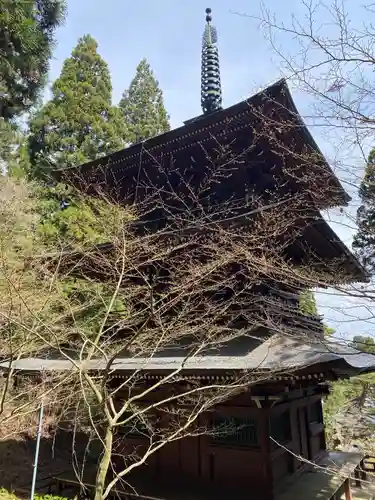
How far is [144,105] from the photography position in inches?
955

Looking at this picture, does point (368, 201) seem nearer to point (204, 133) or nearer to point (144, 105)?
point (204, 133)

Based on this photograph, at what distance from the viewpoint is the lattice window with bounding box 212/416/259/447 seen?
21.1ft

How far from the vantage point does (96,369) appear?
6066 mm

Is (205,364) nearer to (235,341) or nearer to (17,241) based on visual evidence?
(235,341)

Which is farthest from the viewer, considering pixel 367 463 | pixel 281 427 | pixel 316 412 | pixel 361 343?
pixel 367 463

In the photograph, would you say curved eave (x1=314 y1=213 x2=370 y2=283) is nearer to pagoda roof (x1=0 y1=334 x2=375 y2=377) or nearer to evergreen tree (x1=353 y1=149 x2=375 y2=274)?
pagoda roof (x1=0 y1=334 x2=375 y2=377)

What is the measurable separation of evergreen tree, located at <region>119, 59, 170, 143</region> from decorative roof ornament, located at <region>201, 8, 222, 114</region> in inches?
440

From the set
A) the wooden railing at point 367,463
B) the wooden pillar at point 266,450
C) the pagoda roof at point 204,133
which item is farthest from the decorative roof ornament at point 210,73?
the wooden railing at point 367,463

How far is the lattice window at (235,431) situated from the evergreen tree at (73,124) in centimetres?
1266

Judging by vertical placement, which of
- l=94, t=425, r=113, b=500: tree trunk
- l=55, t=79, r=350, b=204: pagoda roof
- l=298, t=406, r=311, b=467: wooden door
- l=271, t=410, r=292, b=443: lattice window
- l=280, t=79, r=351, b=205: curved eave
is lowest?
l=298, t=406, r=311, b=467: wooden door

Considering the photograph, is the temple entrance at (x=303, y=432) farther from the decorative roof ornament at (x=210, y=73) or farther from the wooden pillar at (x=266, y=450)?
the decorative roof ornament at (x=210, y=73)

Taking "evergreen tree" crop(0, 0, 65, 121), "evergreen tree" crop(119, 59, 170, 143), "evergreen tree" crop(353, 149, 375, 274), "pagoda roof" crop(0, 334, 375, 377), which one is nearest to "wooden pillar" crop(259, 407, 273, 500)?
"pagoda roof" crop(0, 334, 375, 377)

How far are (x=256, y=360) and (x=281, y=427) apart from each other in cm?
267

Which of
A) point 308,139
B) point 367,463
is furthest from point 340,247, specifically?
point 367,463
